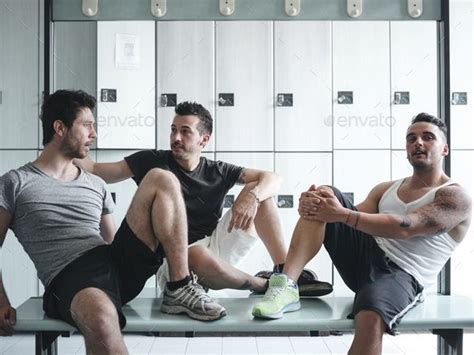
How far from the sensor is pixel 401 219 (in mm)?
1943

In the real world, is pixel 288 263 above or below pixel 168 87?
below

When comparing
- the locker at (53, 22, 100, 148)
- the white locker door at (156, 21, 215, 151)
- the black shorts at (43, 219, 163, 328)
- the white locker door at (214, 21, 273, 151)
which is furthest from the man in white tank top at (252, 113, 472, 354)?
the locker at (53, 22, 100, 148)

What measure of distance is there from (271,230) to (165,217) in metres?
0.61

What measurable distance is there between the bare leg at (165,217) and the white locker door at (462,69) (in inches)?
85.9

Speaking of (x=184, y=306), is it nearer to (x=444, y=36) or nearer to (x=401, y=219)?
(x=401, y=219)

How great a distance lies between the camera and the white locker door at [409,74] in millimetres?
3416

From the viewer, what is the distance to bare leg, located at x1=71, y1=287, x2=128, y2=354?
165 cm

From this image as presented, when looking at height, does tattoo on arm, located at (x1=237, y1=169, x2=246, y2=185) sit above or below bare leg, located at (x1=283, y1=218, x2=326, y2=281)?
above

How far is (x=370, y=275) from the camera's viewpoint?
1976mm

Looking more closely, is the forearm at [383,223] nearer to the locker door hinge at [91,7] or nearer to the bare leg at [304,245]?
the bare leg at [304,245]

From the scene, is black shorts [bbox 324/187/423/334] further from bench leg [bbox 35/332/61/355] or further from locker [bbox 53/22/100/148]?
locker [bbox 53/22/100/148]

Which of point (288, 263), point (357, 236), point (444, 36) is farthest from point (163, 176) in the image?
point (444, 36)

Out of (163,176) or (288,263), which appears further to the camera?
(288,263)

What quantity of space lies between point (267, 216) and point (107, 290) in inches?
30.3
